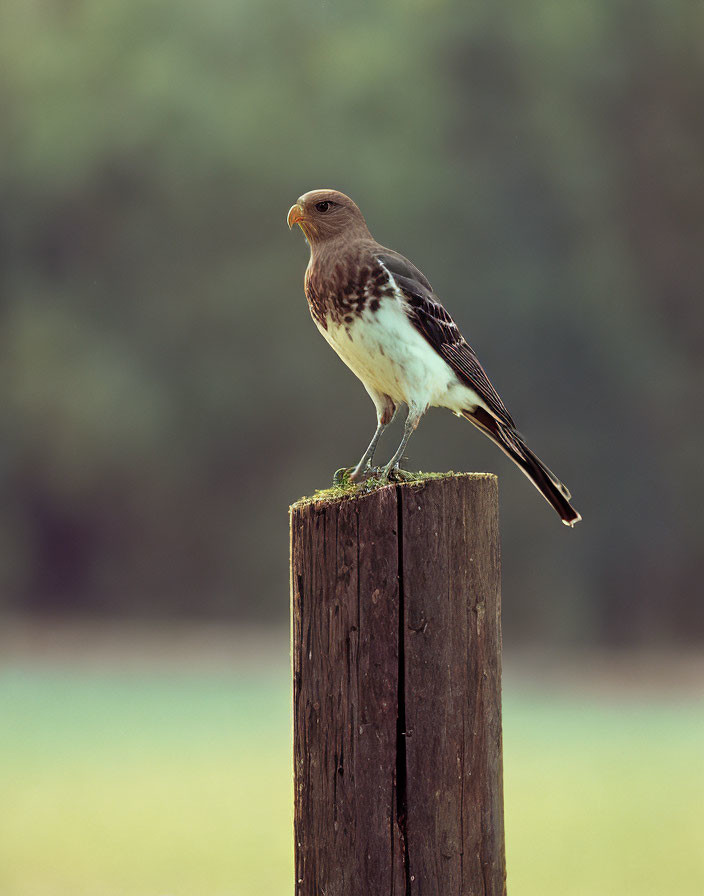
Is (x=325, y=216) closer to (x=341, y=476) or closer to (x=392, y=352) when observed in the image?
(x=392, y=352)

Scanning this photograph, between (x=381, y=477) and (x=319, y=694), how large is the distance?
0.70 metres

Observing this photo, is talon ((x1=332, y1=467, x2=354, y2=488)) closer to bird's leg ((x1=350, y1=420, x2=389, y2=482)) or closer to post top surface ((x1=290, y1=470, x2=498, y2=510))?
bird's leg ((x1=350, y1=420, x2=389, y2=482))

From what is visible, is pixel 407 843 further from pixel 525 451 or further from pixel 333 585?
pixel 525 451

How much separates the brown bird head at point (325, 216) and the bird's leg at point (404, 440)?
23.2 inches

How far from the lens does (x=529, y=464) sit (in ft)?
9.25

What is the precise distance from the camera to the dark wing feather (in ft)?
9.13

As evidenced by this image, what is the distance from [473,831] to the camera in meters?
1.97

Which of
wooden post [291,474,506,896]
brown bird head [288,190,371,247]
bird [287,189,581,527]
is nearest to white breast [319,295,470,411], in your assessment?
bird [287,189,581,527]

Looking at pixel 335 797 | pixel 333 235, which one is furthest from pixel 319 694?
pixel 333 235

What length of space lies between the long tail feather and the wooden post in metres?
0.74

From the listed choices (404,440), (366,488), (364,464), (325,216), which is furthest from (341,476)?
(325,216)

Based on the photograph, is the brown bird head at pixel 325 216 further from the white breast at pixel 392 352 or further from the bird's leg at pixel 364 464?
the bird's leg at pixel 364 464

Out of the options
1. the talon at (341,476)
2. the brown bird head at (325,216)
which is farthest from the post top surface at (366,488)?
the brown bird head at (325,216)

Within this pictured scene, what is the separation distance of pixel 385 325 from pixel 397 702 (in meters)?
1.24
